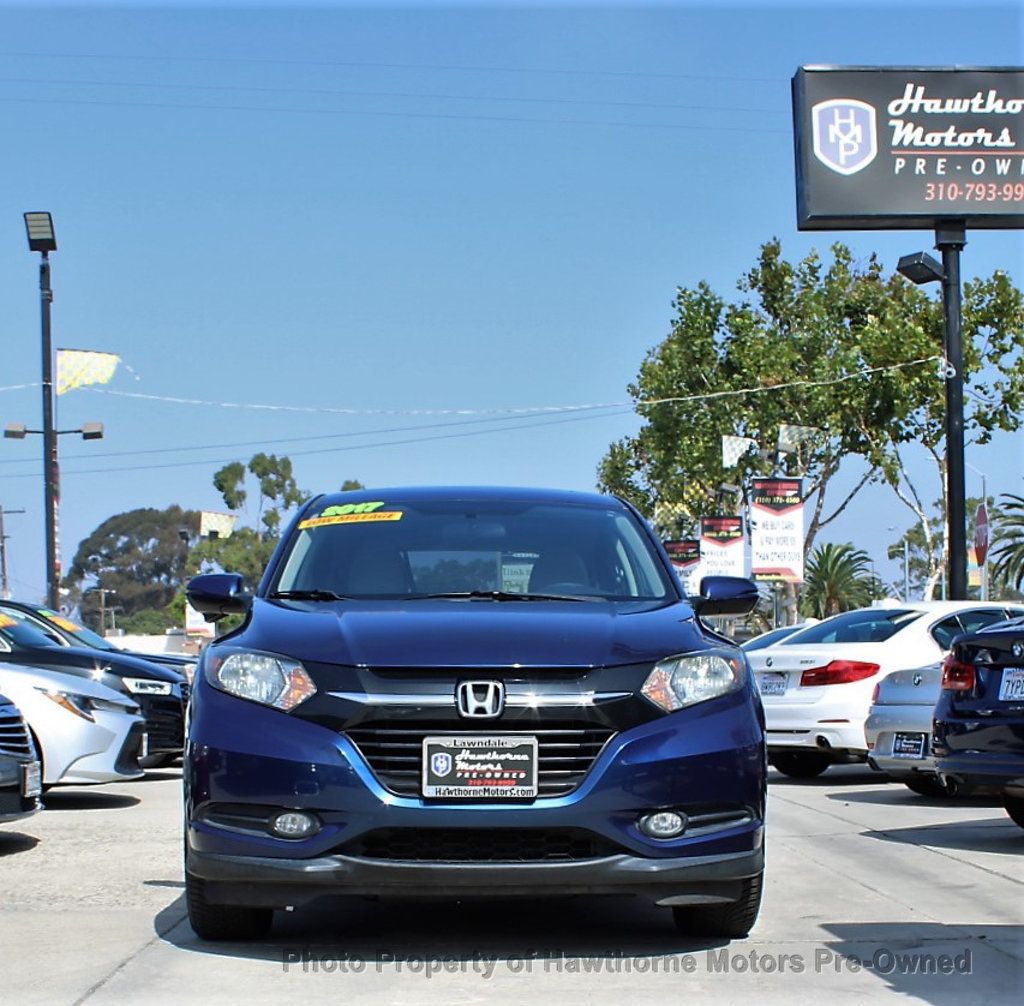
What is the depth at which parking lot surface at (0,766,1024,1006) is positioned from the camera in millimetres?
5477

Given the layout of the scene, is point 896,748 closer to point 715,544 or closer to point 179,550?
point 715,544

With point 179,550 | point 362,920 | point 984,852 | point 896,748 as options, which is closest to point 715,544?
point 896,748

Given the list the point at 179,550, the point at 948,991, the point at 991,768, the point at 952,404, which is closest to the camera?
the point at 948,991

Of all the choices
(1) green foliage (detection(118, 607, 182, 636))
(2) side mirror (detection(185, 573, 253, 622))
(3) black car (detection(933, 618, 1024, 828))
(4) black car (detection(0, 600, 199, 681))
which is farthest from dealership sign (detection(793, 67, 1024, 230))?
(1) green foliage (detection(118, 607, 182, 636))

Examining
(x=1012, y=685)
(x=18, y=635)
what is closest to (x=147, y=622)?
(x=18, y=635)

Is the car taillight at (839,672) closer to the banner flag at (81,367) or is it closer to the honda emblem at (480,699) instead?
the honda emblem at (480,699)

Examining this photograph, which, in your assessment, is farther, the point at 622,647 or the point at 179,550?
the point at 179,550

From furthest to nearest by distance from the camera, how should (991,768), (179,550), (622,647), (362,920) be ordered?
(179,550)
(991,768)
(362,920)
(622,647)

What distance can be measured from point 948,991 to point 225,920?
2.49 metres

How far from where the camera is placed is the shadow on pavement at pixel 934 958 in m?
5.46

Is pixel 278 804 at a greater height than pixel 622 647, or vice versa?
pixel 622 647

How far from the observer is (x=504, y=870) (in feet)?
18.0

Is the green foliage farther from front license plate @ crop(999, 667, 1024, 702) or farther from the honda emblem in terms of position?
the honda emblem

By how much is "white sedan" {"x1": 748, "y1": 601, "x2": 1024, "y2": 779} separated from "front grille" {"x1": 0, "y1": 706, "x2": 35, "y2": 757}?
667cm
